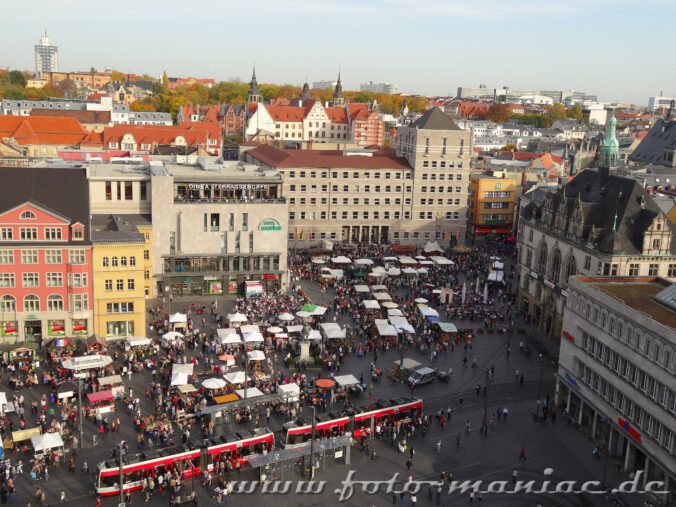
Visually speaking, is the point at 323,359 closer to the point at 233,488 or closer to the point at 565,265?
the point at 233,488

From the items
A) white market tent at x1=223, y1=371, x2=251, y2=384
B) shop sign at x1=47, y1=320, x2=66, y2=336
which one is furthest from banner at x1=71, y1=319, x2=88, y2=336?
white market tent at x1=223, y1=371, x2=251, y2=384

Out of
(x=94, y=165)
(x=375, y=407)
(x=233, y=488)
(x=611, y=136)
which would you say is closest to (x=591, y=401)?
(x=375, y=407)

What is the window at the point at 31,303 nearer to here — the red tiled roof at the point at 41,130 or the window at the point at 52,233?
the window at the point at 52,233

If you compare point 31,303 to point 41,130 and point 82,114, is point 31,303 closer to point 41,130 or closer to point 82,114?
point 41,130

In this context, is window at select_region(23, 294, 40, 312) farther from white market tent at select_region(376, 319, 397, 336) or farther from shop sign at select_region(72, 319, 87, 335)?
white market tent at select_region(376, 319, 397, 336)

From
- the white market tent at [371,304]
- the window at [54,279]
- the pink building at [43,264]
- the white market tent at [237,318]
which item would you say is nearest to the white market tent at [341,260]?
the white market tent at [371,304]

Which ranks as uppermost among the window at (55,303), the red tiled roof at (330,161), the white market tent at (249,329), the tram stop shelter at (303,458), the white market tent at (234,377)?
the red tiled roof at (330,161)
